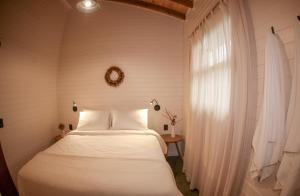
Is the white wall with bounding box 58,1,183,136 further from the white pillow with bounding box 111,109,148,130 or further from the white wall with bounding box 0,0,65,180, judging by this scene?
the white wall with bounding box 0,0,65,180

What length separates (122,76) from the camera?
10.2ft

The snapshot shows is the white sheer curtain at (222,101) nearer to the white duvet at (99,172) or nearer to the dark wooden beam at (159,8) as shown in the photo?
the white duvet at (99,172)

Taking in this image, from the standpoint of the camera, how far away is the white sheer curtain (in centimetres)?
133

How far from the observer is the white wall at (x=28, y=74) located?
2.10 m

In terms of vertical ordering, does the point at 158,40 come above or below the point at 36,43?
above

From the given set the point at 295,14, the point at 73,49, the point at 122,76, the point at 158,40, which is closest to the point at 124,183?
the point at 295,14

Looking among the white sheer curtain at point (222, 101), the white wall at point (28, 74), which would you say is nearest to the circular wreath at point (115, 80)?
the white wall at point (28, 74)

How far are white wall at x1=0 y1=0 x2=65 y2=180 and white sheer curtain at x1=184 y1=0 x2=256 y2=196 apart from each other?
7.69 feet

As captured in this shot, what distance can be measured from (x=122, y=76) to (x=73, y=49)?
1087mm

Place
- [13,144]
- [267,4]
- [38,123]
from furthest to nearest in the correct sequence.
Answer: [38,123], [13,144], [267,4]

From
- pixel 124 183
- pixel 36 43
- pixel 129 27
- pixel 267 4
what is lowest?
pixel 124 183

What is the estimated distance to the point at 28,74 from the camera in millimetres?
2520

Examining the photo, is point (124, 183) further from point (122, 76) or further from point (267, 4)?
point (122, 76)

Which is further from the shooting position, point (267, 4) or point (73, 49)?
point (73, 49)
